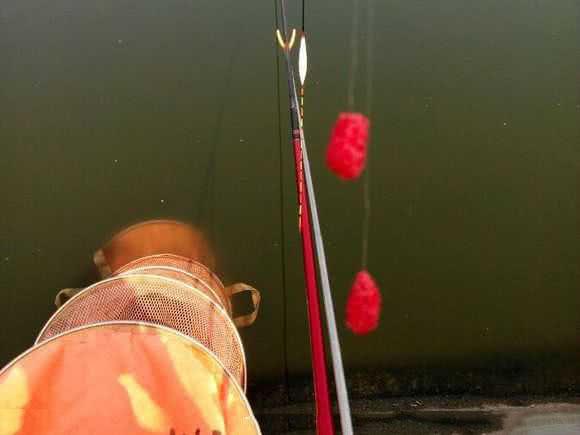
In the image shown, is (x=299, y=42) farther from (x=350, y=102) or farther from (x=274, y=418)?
(x=274, y=418)

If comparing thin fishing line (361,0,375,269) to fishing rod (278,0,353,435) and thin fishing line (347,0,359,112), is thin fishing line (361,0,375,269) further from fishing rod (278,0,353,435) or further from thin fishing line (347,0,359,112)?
fishing rod (278,0,353,435)

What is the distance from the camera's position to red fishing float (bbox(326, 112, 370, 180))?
244 centimetres

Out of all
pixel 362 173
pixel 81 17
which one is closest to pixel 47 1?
pixel 81 17

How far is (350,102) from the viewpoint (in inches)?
99.5

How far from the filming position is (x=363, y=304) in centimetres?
239

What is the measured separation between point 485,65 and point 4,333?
8.48 feet

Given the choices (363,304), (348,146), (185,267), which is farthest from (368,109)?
(185,267)

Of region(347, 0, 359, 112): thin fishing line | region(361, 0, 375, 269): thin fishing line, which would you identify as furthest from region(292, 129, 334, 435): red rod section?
region(347, 0, 359, 112): thin fishing line

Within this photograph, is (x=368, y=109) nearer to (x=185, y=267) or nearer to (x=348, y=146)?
(x=348, y=146)

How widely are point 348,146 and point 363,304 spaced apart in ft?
2.52

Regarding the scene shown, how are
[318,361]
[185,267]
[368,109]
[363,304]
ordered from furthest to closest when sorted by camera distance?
1. [368,109]
2. [363,304]
3. [185,267]
4. [318,361]

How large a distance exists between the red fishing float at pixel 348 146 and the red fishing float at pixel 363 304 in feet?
1.59

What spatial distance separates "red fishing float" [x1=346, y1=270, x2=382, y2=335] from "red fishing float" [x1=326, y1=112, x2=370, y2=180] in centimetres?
49

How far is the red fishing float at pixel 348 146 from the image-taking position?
8.02 feet
